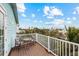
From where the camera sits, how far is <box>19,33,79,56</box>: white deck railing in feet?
9.41

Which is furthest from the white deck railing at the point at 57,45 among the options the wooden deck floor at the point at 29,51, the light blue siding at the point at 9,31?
the light blue siding at the point at 9,31

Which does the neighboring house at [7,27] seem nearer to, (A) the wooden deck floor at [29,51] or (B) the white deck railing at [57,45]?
(A) the wooden deck floor at [29,51]

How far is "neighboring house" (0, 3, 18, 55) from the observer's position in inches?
112

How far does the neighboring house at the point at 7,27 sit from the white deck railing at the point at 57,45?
0.86ft

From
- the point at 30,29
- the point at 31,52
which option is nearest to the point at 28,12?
the point at 30,29

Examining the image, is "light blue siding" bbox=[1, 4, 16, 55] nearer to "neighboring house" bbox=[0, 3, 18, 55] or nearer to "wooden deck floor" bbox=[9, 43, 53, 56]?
"neighboring house" bbox=[0, 3, 18, 55]

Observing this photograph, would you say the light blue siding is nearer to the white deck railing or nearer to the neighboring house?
the neighboring house

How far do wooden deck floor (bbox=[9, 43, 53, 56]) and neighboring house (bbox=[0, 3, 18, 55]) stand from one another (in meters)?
0.10

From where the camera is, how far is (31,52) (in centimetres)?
290

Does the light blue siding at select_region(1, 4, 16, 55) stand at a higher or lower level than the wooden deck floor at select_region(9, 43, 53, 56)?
higher

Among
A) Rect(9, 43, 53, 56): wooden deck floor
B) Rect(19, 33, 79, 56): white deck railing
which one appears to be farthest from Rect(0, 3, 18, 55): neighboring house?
Rect(19, 33, 79, 56): white deck railing

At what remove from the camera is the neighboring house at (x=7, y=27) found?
2850 mm

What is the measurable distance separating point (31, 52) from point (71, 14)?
930mm

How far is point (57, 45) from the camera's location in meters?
3.01
